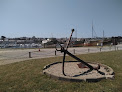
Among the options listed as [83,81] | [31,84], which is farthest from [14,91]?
[83,81]

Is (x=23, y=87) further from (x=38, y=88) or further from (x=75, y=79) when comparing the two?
(x=75, y=79)

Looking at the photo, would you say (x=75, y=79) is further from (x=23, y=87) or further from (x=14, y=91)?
(x=14, y=91)

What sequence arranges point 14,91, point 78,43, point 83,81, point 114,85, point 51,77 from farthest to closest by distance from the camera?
point 78,43
point 51,77
point 83,81
point 114,85
point 14,91

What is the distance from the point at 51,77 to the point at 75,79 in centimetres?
130

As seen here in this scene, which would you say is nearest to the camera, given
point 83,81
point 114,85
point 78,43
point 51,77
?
point 114,85

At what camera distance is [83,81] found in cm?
498

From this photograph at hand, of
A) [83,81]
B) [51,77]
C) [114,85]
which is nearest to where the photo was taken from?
[114,85]

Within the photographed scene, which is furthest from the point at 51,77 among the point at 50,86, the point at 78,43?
the point at 78,43

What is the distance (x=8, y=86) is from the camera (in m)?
4.74

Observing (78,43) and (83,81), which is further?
(78,43)

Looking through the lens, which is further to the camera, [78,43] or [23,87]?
[78,43]

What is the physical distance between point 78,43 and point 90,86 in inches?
1581

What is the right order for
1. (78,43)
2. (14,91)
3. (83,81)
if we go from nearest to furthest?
(14,91) → (83,81) → (78,43)

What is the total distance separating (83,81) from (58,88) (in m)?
1.23
